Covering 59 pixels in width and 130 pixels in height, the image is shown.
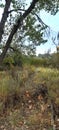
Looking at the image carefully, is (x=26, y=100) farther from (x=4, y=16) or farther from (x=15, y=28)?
(x=15, y=28)

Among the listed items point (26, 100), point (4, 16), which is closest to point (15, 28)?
point (4, 16)

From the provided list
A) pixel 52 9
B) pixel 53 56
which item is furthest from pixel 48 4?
pixel 53 56

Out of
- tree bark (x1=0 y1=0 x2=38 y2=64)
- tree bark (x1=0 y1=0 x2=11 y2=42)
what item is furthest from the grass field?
tree bark (x1=0 y1=0 x2=38 y2=64)

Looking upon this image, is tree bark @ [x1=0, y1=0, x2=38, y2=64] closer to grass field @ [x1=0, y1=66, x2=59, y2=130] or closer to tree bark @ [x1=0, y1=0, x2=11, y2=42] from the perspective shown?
tree bark @ [x1=0, y1=0, x2=11, y2=42]

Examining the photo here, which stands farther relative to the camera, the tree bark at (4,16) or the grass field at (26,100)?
the tree bark at (4,16)

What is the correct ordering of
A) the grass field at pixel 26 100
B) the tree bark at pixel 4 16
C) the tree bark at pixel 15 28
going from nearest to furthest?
1. the grass field at pixel 26 100
2. the tree bark at pixel 4 16
3. the tree bark at pixel 15 28

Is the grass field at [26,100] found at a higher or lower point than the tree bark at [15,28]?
lower

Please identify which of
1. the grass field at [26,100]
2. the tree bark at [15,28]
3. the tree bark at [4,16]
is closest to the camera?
the grass field at [26,100]

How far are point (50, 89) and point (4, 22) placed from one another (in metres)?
12.2

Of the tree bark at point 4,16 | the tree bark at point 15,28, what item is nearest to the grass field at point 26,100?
the tree bark at point 4,16

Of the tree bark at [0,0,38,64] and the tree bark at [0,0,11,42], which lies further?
the tree bark at [0,0,38,64]

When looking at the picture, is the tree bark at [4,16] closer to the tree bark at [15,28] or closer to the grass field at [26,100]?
the tree bark at [15,28]

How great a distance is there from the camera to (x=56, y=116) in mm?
11023

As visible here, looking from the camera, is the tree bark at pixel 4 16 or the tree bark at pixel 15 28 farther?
the tree bark at pixel 15 28
